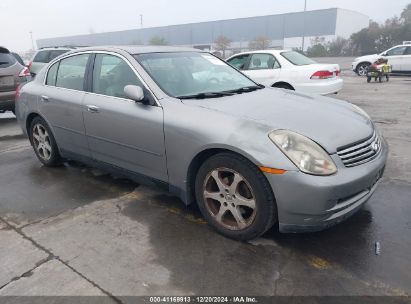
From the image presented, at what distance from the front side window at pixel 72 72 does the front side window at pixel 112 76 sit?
0.81 feet

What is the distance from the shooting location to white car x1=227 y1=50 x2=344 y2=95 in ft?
26.4

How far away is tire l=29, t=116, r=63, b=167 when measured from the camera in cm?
468

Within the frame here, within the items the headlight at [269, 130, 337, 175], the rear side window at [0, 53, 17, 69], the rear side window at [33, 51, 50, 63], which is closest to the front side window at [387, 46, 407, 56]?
the rear side window at [33, 51, 50, 63]

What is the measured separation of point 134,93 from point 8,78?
5.79 metres

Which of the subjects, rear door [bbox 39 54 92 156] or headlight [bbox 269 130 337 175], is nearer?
headlight [bbox 269 130 337 175]

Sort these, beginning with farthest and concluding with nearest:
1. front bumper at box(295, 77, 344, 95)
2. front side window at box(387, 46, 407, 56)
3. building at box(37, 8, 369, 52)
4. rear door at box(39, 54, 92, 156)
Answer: building at box(37, 8, 369, 52)
front side window at box(387, 46, 407, 56)
front bumper at box(295, 77, 344, 95)
rear door at box(39, 54, 92, 156)

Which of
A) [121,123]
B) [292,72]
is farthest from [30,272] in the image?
[292,72]

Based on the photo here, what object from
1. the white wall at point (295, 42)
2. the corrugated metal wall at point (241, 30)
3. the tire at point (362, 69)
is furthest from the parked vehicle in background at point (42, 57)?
the corrugated metal wall at point (241, 30)

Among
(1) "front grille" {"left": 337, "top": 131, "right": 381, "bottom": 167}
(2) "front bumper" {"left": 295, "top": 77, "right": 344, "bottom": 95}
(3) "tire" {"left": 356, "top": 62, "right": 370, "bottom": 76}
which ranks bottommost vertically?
(3) "tire" {"left": 356, "top": 62, "right": 370, "bottom": 76}

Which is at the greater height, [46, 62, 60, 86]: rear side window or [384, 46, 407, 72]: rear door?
[46, 62, 60, 86]: rear side window

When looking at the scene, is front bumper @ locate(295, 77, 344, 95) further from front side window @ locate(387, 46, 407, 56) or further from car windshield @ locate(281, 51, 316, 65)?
front side window @ locate(387, 46, 407, 56)

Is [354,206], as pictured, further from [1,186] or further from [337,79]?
[337,79]

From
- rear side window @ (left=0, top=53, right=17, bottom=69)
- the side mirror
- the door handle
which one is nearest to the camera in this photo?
the side mirror

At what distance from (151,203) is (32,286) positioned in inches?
56.9
